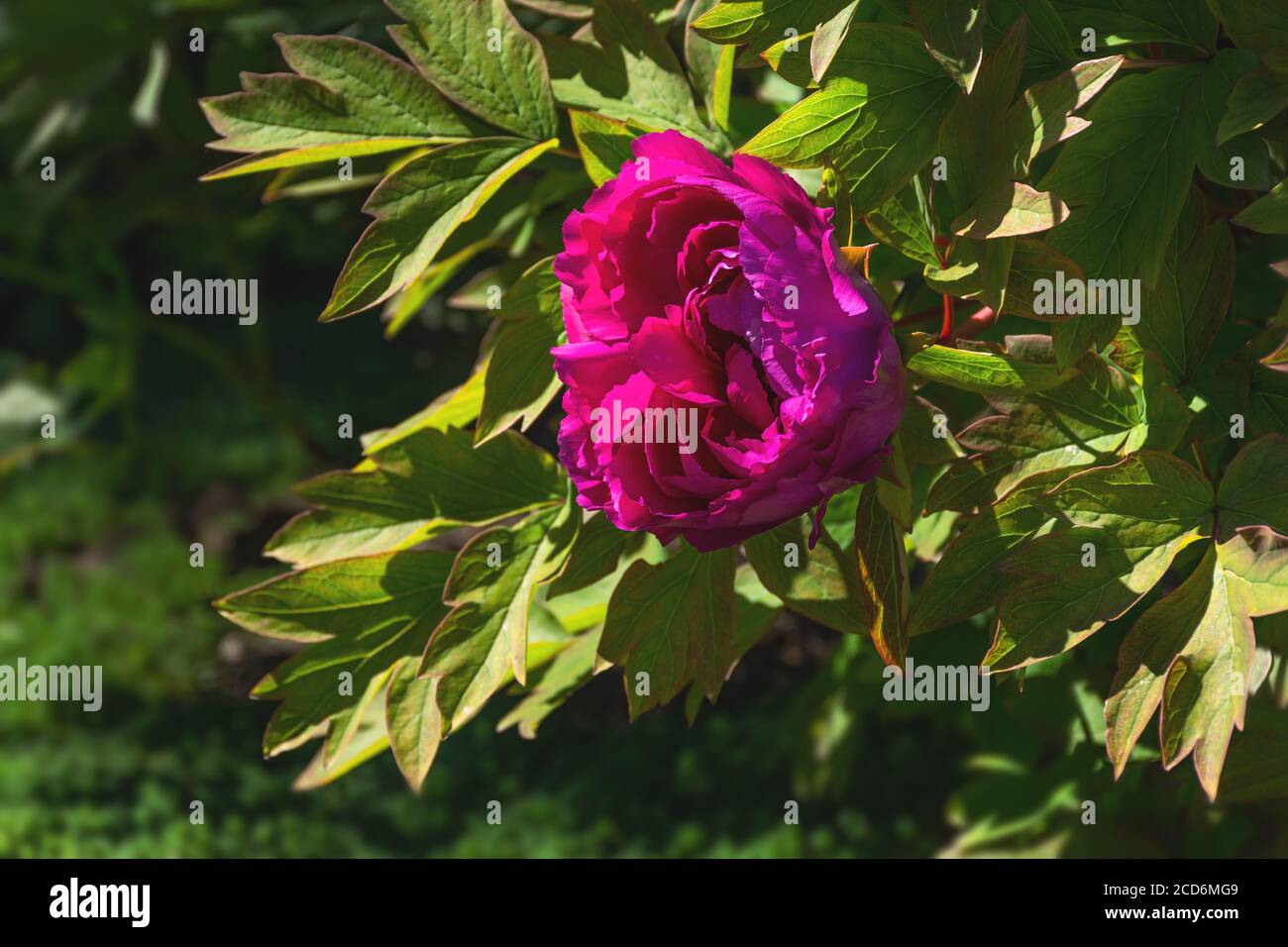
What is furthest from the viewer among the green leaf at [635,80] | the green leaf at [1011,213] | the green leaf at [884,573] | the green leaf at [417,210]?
the green leaf at [635,80]

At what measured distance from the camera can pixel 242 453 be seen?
3.80 m

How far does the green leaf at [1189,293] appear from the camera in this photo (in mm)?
1098

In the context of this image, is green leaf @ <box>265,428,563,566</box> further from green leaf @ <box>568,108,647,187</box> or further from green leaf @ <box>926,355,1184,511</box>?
green leaf @ <box>926,355,1184,511</box>

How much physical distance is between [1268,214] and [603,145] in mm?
531

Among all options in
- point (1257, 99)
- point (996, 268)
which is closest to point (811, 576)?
point (996, 268)

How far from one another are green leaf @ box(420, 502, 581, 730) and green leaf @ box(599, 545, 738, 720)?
0.24 feet

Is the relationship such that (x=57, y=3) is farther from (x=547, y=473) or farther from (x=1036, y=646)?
(x=1036, y=646)

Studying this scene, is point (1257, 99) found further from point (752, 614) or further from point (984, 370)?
point (752, 614)

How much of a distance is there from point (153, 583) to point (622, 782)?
1461 mm

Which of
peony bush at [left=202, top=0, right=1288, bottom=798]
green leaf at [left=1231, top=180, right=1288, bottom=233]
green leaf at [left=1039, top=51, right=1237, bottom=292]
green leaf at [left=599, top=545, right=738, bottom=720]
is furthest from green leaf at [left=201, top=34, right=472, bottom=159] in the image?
green leaf at [left=1231, top=180, right=1288, bottom=233]

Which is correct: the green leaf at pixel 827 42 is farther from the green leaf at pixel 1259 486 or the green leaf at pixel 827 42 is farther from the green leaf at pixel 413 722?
the green leaf at pixel 413 722

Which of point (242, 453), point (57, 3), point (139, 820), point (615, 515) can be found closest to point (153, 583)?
point (242, 453)

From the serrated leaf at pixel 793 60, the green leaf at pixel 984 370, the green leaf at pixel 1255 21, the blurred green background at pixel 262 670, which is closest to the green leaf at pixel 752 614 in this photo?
the blurred green background at pixel 262 670

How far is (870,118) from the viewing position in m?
1.01
